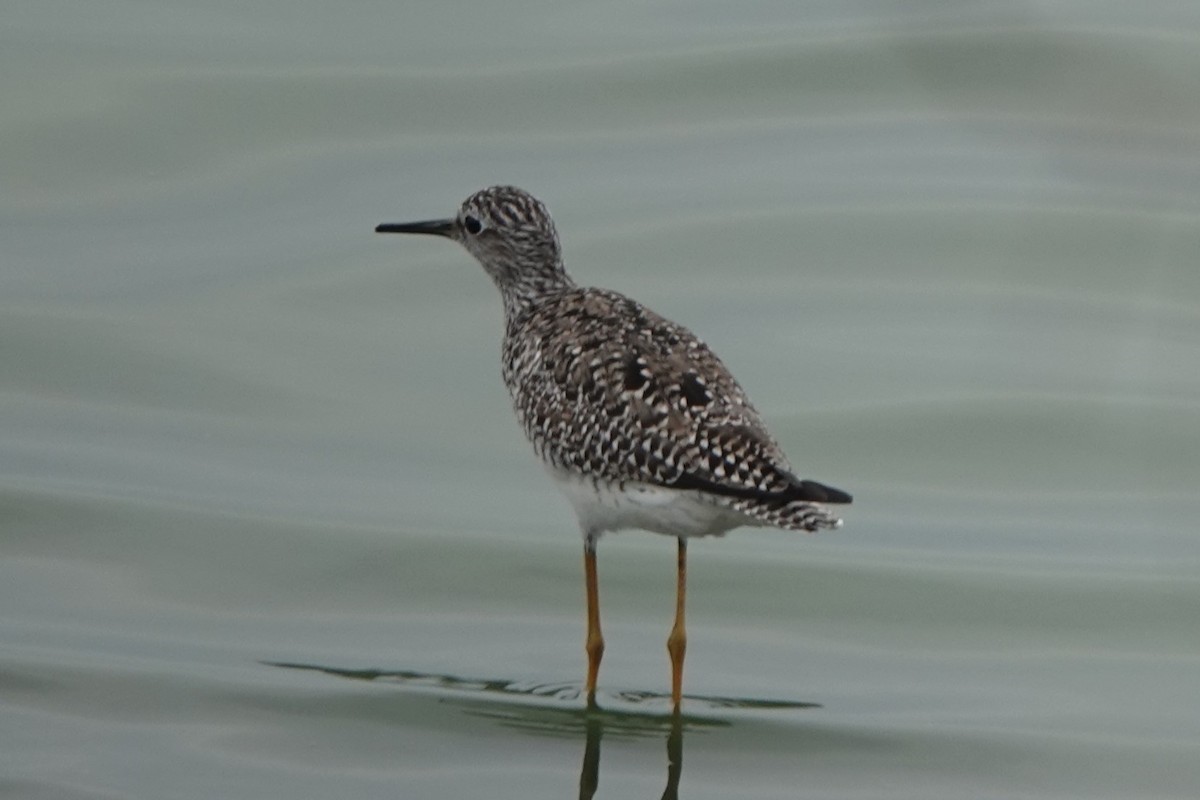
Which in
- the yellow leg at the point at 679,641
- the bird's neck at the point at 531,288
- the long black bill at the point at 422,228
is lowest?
the yellow leg at the point at 679,641

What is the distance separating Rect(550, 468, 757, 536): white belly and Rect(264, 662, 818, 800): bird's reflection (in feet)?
2.20

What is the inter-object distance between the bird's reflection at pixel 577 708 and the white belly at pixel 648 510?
67 centimetres

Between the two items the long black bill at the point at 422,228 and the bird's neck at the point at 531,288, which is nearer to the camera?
the bird's neck at the point at 531,288

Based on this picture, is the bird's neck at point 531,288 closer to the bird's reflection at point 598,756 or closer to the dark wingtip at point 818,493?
the bird's reflection at point 598,756

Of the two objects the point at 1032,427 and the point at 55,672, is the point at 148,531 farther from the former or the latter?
the point at 1032,427

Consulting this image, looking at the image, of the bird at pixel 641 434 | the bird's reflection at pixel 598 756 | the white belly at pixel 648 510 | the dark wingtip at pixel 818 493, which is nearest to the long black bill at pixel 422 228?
the bird at pixel 641 434

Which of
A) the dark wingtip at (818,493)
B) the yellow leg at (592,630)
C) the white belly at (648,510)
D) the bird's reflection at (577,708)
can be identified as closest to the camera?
the dark wingtip at (818,493)

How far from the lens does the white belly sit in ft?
24.0

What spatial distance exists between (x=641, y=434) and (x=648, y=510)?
0.26m

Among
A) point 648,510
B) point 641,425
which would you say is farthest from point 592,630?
point 641,425

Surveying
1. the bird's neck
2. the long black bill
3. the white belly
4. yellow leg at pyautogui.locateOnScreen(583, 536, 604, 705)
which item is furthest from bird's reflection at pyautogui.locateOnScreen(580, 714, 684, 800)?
the long black bill

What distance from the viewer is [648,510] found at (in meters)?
7.48

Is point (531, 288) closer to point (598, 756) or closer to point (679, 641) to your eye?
point (679, 641)

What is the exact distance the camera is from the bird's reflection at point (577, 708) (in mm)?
7691
